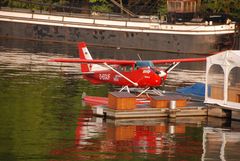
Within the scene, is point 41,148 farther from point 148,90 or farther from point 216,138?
point 148,90

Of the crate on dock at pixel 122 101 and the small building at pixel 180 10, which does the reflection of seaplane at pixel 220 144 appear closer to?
the crate on dock at pixel 122 101

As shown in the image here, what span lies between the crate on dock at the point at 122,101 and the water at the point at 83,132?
81 centimetres

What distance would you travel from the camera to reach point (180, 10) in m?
104

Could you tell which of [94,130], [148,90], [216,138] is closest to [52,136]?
[94,130]

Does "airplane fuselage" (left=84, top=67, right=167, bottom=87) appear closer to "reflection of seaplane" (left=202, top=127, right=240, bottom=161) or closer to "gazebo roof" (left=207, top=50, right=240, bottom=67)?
"gazebo roof" (left=207, top=50, right=240, bottom=67)

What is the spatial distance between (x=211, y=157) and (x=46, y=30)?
7485 centimetres

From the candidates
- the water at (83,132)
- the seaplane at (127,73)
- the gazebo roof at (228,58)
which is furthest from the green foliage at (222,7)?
the gazebo roof at (228,58)

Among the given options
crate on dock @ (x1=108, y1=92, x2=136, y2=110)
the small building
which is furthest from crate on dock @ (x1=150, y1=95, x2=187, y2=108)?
the small building

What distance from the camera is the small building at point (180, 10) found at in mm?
103625

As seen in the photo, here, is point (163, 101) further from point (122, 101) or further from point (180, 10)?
point (180, 10)

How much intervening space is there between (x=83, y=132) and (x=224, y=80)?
8441 mm

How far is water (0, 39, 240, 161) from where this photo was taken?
126 ft

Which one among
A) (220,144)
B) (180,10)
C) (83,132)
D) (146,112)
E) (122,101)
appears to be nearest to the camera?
(220,144)

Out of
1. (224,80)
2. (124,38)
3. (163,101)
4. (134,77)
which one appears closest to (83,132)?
(163,101)
